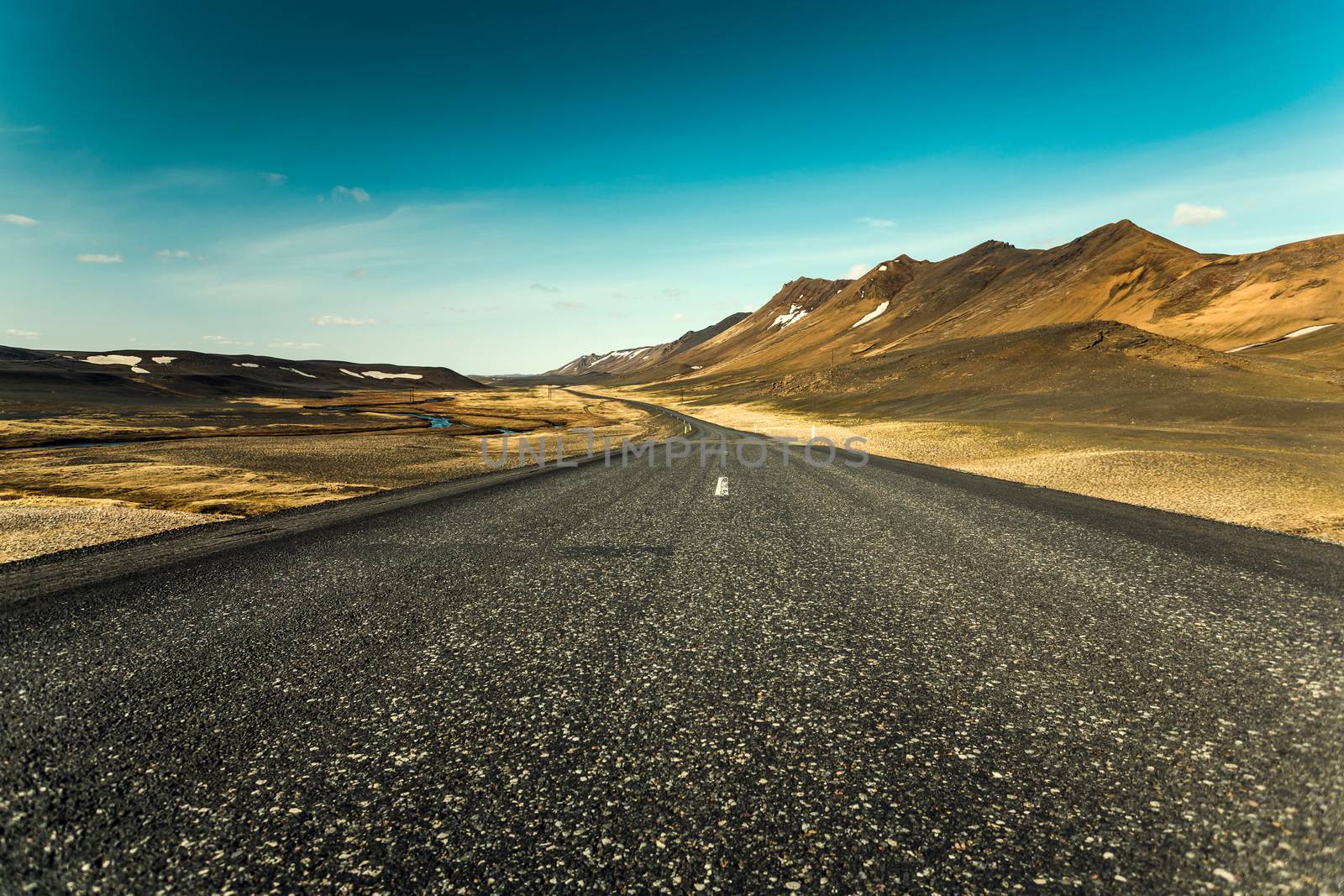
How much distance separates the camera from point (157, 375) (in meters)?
137

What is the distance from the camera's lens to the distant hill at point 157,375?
104m

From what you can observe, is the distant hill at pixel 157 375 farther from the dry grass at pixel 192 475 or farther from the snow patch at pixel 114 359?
the dry grass at pixel 192 475

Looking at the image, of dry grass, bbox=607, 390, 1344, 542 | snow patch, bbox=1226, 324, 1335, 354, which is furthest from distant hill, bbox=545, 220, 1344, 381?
dry grass, bbox=607, 390, 1344, 542

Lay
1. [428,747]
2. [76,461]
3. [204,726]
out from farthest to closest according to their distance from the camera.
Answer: [76,461] → [204,726] → [428,747]

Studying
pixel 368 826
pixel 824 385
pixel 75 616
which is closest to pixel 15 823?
pixel 368 826

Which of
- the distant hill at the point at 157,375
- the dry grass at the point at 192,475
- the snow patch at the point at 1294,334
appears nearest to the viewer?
the dry grass at the point at 192,475

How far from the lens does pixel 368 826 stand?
304 cm

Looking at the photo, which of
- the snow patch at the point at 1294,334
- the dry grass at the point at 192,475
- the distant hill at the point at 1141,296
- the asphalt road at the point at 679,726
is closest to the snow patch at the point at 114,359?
the dry grass at the point at 192,475

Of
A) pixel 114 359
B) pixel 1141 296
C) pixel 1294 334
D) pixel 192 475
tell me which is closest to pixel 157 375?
pixel 114 359

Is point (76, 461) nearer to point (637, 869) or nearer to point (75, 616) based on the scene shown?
point (75, 616)

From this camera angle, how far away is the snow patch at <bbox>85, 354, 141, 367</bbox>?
494ft

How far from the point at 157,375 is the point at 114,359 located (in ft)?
109

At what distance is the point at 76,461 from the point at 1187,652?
3889cm

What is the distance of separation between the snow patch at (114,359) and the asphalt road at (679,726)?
196m
